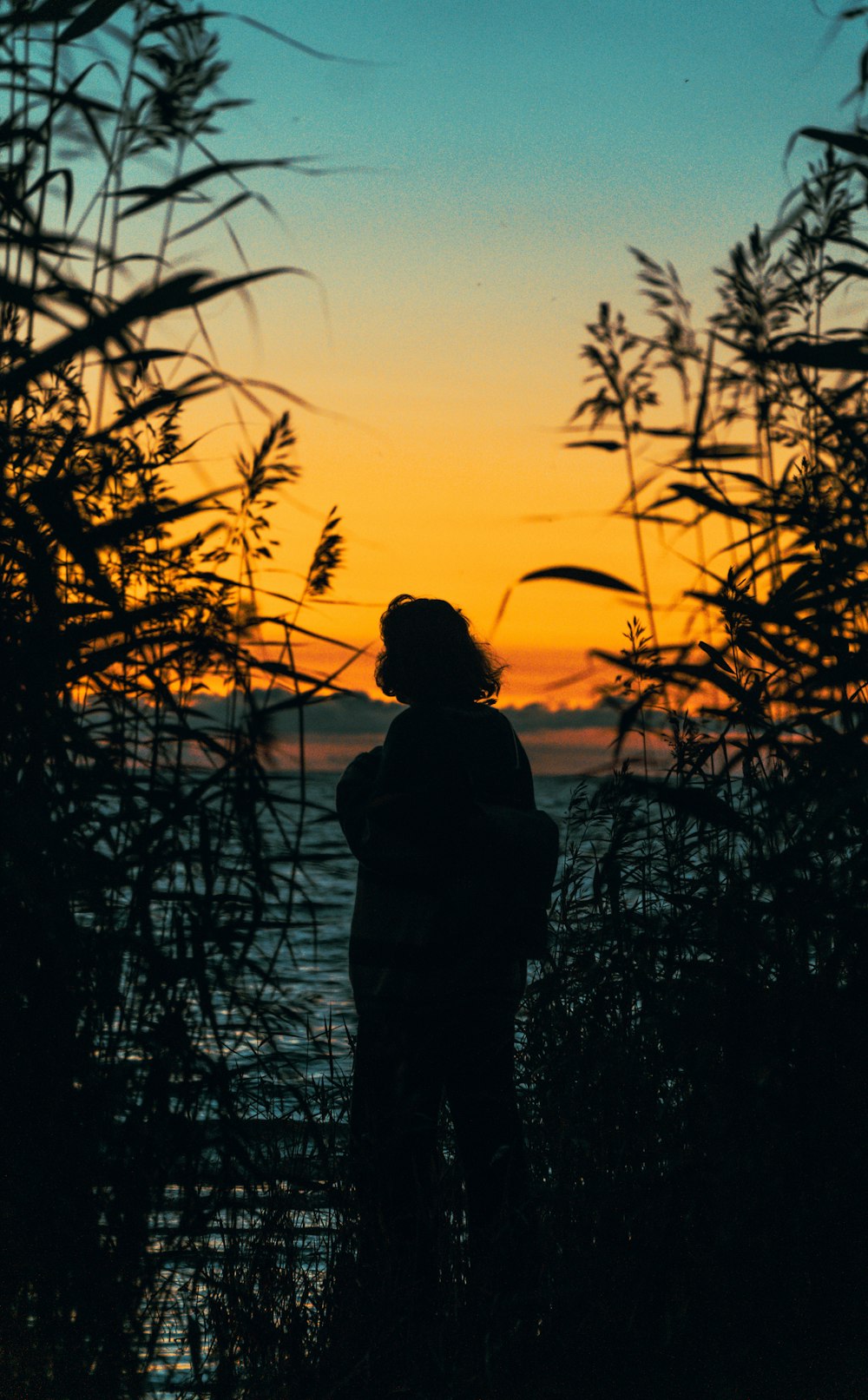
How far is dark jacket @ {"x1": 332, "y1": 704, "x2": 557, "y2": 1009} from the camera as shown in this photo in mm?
2756

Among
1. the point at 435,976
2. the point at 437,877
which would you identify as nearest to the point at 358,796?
the point at 437,877

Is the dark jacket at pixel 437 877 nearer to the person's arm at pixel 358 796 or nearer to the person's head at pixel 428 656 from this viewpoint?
the person's arm at pixel 358 796

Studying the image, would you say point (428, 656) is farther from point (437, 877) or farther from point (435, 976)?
point (435, 976)

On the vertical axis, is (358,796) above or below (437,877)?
above

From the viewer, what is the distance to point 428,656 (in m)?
2.96

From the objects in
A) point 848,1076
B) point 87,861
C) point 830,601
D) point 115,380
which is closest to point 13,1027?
point 87,861

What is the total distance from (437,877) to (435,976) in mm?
214

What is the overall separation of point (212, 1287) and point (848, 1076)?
1.31m

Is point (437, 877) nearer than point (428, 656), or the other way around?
point (437, 877)

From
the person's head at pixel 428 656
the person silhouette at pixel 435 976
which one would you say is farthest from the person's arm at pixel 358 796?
the person's head at pixel 428 656

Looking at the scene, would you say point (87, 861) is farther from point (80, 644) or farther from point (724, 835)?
point (724, 835)

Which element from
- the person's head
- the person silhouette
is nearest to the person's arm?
the person silhouette

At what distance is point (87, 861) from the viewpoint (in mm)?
2314

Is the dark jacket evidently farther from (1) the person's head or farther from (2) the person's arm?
(1) the person's head
